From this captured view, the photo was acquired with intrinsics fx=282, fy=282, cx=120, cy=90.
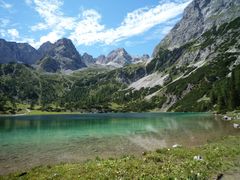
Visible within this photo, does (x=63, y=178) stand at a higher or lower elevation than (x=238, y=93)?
lower

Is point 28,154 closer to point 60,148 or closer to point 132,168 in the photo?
point 60,148

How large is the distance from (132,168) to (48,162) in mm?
14326

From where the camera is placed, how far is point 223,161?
2648 centimetres

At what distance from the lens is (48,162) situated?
1346 inches

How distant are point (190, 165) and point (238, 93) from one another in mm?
113627

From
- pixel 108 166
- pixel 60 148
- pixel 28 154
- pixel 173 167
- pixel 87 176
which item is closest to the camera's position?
pixel 87 176

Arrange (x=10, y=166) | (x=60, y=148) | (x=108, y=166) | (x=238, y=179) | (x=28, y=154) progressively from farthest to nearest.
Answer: (x=60, y=148)
(x=28, y=154)
(x=10, y=166)
(x=108, y=166)
(x=238, y=179)

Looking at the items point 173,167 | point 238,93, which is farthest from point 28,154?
point 238,93

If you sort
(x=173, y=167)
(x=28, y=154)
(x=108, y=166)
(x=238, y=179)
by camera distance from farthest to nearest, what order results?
(x=28, y=154), (x=108, y=166), (x=173, y=167), (x=238, y=179)

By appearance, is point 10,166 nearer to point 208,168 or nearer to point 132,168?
point 132,168

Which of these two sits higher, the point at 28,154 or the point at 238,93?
the point at 238,93

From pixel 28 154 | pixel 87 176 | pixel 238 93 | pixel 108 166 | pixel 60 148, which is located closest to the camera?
pixel 87 176

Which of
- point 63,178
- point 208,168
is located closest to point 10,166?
point 63,178

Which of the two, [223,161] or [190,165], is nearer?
[190,165]
